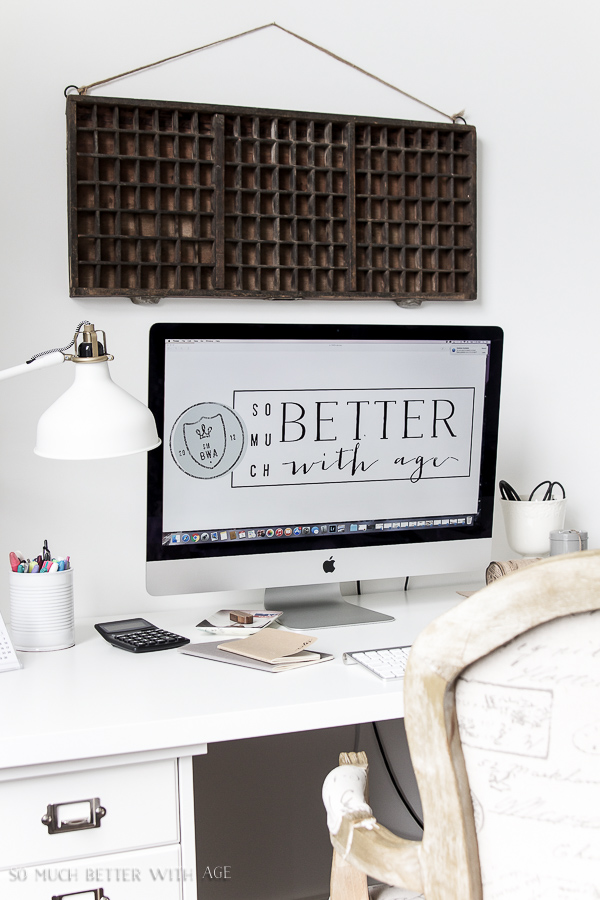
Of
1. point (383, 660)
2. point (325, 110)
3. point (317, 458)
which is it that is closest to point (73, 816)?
point (383, 660)

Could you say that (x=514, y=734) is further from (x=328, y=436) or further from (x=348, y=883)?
(x=328, y=436)

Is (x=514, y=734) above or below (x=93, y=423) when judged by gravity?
below

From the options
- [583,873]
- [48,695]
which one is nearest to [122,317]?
[48,695]

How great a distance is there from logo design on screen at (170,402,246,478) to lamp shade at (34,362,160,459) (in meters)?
0.18

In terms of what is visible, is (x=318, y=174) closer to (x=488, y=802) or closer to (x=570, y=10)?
(x=570, y=10)

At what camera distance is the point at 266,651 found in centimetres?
131

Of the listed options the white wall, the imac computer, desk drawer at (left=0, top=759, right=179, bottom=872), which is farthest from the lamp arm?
desk drawer at (left=0, top=759, right=179, bottom=872)

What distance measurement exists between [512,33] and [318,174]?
1.91 feet

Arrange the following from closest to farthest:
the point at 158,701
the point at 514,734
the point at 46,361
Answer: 1. the point at 514,734
2. the point at 158,701
3. the point at 46,361

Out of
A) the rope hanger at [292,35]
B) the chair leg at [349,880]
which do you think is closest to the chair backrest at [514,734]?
the chair leg at [349,880]

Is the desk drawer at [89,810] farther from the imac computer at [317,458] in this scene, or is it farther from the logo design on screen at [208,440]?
the logo design on screen at [208,440]

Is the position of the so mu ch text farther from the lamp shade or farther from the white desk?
the white desk

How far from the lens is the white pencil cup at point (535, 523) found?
68.4 inches

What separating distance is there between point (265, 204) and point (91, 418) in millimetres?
716
